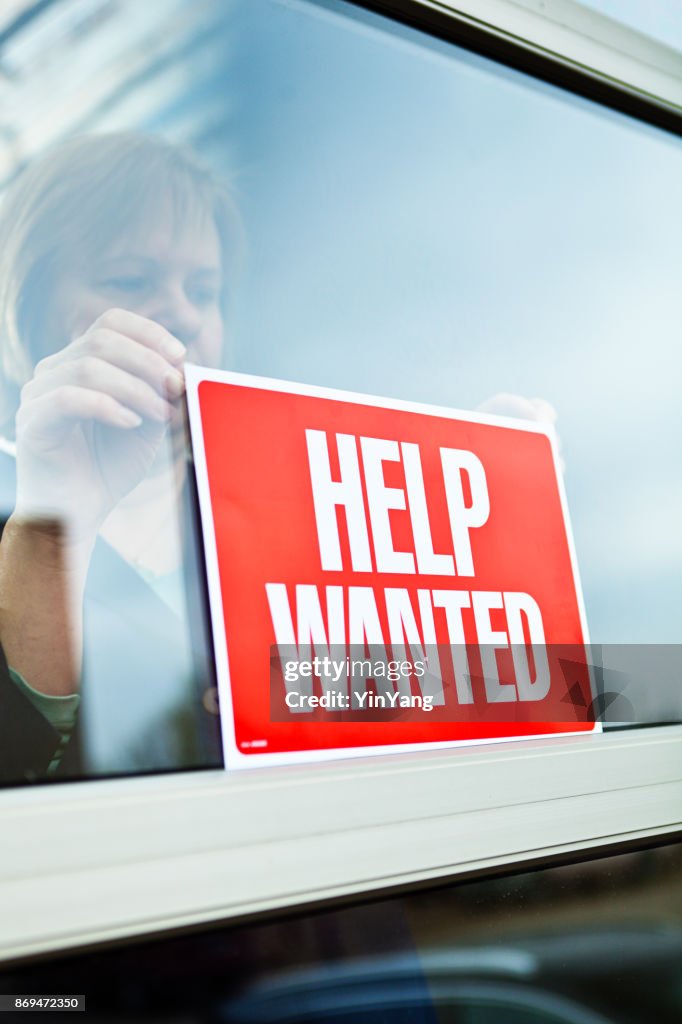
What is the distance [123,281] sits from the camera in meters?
0.76

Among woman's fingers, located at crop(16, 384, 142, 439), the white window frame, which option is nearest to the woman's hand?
woman's fingers, located at crop(16, 384, 142, 439)

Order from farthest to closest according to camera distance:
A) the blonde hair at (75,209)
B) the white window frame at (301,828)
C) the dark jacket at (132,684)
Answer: the blonde hair at (75,209)
the dark jacket at (132,684)
the white window frame at (301,828)

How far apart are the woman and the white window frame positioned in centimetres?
7

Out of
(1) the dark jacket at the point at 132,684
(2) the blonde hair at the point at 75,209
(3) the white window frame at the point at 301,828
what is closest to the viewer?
(3) the white window frame at the point at 301,828

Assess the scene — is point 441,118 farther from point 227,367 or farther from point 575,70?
point 227,367

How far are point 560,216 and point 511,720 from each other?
659 mm

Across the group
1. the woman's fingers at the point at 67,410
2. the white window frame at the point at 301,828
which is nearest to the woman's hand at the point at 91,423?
the woman's fingers at the point at 67,410

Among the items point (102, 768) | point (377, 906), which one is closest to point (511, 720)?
point (377, 906)

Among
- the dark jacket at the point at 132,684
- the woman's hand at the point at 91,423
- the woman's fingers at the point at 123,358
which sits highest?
the woman's fingers at the point at 123,358

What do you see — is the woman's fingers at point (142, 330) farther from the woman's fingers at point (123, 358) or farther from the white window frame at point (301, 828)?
the white window frame at point (301, 828)

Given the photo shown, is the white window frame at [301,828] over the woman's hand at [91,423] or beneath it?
beneath

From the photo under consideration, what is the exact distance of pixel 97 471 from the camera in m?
0.71

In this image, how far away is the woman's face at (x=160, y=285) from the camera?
0.75 metres

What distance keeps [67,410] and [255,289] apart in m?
0.23
